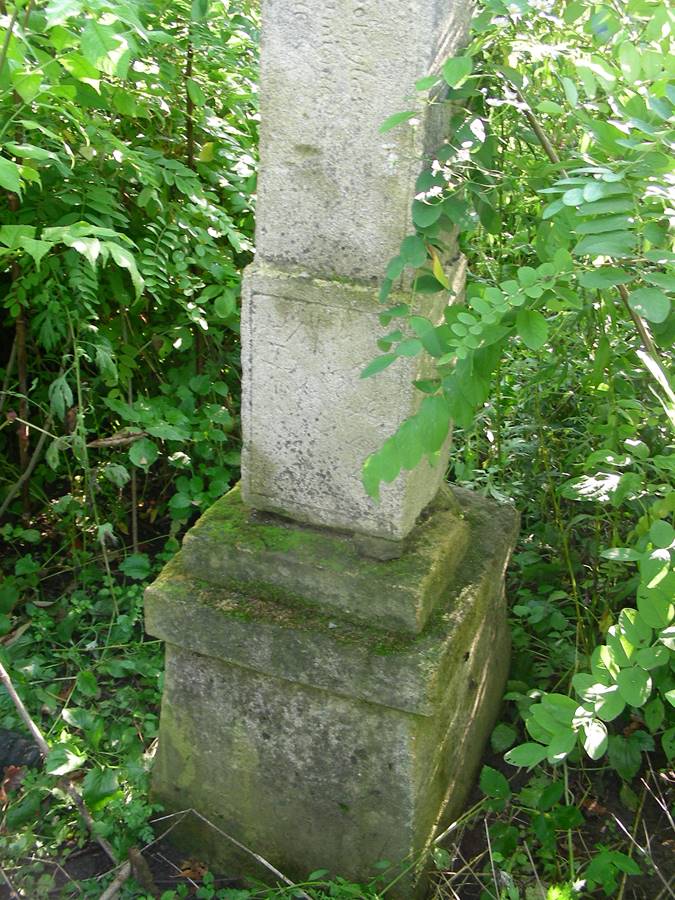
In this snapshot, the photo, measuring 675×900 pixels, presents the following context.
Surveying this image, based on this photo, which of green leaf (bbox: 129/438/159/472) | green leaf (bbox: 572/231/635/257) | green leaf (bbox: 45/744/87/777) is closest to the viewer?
green leaf (bbox: 572/231/635/257)

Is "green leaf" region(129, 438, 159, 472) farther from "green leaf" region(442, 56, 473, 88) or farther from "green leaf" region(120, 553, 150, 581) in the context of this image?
"green leaf" region(442, 56, 473, 88)

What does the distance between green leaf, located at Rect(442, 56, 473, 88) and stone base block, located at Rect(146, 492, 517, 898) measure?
0.97 meters

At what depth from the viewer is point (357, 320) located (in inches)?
73.2

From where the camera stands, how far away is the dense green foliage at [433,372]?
163 centimetres

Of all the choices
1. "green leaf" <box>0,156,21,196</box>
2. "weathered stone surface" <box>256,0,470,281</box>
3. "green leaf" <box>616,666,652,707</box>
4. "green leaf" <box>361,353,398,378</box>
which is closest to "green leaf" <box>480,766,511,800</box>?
"green leaf" <box>616,666,652,707</box>

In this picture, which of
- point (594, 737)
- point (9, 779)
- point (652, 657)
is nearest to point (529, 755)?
point (594, 737)

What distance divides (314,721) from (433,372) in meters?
0.79

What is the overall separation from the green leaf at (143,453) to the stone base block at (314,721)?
635 mm

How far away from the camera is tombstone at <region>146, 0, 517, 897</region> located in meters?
1.74

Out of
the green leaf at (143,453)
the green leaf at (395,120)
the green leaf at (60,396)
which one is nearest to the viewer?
the green leaf at (395,120)

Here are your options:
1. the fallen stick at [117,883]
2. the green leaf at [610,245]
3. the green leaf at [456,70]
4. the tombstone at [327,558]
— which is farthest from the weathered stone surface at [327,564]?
the green leaf at [456,70]

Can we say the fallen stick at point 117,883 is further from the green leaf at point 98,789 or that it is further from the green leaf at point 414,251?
the green leaf at point 414,251

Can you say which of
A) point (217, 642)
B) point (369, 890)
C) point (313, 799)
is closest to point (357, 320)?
point (217, 642)

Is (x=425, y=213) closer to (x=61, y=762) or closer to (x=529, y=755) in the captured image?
(x=529, y=755)
